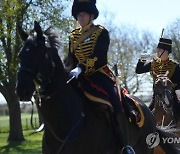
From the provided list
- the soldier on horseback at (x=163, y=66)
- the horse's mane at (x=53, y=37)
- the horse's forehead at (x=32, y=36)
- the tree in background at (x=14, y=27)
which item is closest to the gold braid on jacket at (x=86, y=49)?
the horse's mane at (x=53, y=37)

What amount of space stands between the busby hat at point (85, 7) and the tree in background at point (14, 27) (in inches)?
692

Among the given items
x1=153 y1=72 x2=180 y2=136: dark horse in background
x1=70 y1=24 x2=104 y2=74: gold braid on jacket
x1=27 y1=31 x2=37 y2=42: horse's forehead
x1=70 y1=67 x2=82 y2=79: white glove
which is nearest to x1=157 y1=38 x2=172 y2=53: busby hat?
x1=153 y1=72 x2=180 y2=136: dark horse in background

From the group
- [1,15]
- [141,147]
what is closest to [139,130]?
[141,147]

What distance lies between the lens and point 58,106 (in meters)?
6.35

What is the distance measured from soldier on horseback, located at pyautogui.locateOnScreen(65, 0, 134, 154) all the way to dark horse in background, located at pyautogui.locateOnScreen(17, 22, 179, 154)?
0.59ft

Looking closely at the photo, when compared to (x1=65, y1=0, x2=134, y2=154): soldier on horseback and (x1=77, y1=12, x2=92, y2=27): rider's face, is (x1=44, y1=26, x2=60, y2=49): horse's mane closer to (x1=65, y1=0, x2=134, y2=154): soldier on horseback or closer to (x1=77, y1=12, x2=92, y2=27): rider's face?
(x1=65, y1=0, x2=134, y2=154): soldier on horseback

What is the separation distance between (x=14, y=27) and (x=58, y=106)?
19.6m

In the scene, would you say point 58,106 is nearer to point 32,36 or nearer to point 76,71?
point 76,71

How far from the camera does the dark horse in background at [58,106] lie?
18.8 ft

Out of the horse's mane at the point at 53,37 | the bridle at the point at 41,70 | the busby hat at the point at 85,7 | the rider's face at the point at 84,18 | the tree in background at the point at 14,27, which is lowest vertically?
the tree in background at the point at 14,27

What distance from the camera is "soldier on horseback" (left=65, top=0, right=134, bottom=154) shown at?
6787 mm

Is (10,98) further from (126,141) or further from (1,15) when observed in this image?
(126,141)

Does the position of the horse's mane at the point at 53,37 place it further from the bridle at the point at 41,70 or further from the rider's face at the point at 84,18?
the rider's face at the point at 84,18

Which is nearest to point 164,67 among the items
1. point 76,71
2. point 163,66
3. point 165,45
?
point 163,66
